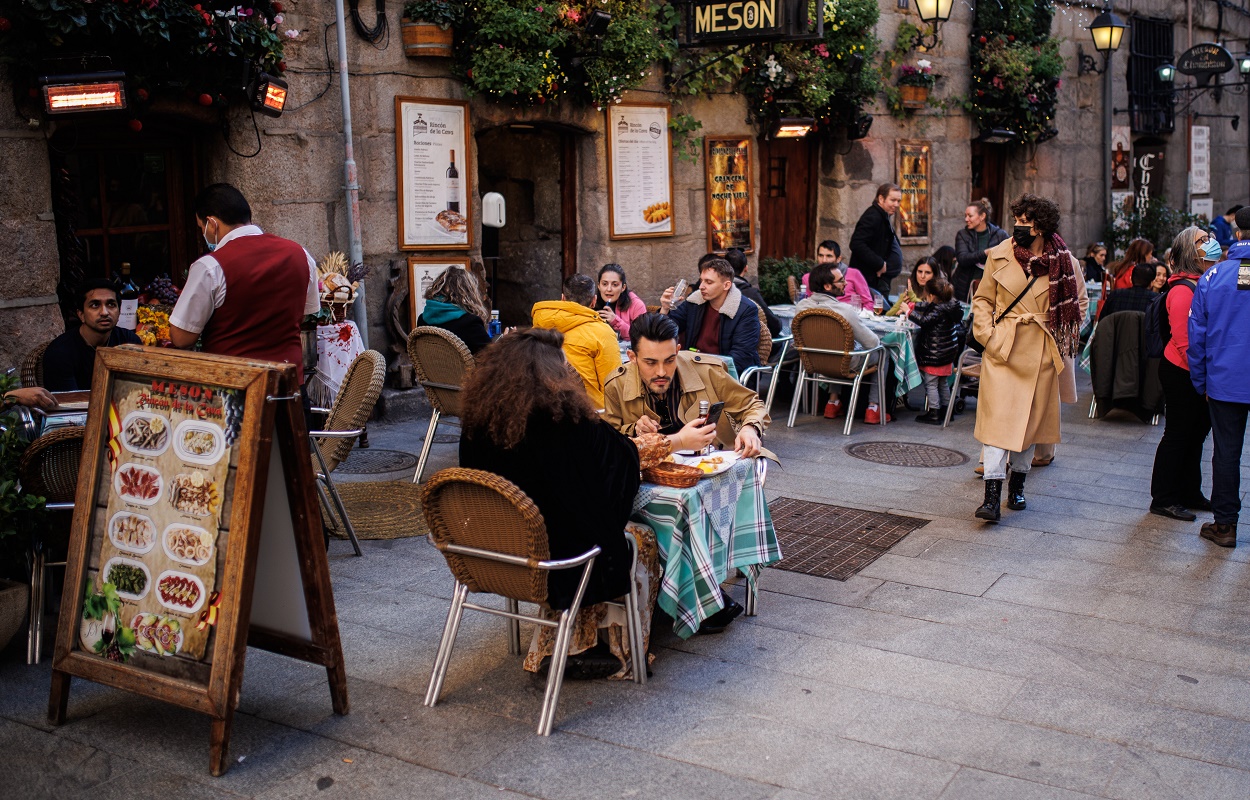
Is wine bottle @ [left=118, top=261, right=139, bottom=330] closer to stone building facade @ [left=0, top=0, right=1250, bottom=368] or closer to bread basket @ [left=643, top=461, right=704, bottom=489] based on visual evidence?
stone building facade @ [left=0, top=0, right=1250, bottom=368]

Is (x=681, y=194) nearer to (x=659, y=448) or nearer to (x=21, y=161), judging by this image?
(x=21, y=161)

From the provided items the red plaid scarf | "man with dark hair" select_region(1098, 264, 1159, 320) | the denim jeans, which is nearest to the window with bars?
"man with dark hair" select_region(1098, 264, 1159, 320)

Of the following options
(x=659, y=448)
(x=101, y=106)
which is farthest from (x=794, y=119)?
(x=659, y=448)

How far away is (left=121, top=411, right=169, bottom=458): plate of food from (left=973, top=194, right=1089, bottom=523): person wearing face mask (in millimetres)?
4307

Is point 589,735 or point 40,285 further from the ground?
point 40,285

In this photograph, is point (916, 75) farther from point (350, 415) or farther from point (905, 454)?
point (350, 415)

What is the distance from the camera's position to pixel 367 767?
3.74 m

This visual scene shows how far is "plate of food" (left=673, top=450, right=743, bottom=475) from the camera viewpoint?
4527 millimetres

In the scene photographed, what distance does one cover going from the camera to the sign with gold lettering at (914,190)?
14.1 metres

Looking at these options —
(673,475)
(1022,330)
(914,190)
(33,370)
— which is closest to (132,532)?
(673,475)

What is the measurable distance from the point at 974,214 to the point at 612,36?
3.50 m

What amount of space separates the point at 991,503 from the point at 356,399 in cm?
336

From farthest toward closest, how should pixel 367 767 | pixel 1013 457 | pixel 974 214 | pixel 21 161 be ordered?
pixel 974 214 → pixel 21 161 → pixel 1013 457 → pixel 367 767

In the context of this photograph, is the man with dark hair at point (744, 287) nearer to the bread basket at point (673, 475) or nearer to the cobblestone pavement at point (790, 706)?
the cobblestone pavement at point (790, 706)
